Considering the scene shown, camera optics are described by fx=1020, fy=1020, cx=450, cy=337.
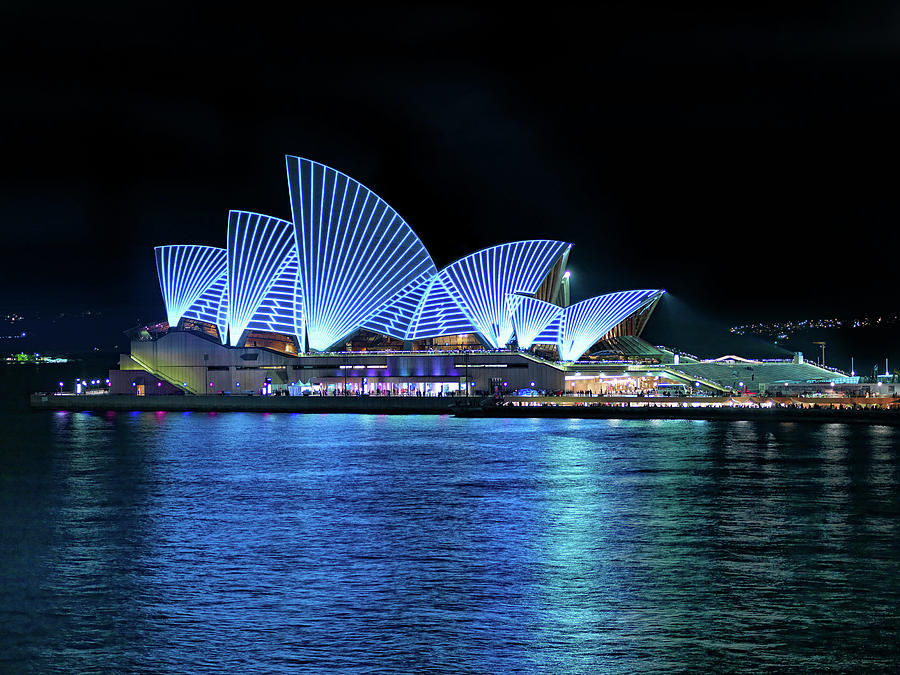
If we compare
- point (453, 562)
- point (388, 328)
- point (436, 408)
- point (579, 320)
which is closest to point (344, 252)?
point (388, 328)

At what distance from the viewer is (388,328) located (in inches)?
2963

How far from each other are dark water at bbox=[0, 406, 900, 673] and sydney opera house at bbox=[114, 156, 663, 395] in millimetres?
33780

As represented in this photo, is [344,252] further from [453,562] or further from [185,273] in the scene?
[453,562]

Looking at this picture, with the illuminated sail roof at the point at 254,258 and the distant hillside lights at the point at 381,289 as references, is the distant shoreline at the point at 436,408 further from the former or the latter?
the illuminated sail roof at the point at 254,258

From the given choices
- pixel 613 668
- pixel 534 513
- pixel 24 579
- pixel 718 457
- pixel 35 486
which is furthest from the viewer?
pixel 718 457

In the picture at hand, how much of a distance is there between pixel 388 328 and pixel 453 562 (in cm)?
5558

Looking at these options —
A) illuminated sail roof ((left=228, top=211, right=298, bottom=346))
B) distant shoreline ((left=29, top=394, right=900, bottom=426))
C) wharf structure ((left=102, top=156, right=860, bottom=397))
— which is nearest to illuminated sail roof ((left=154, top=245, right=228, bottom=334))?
wharf structure ((left=102, top=156, right=860, bottom=397))

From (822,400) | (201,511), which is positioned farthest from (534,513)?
(822,400)

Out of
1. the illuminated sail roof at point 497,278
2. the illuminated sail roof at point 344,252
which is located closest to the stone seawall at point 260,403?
the illuminated sail roof at point 344,252

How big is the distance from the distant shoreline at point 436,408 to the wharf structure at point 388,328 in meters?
2.61

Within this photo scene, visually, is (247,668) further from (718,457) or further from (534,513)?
(718,457)

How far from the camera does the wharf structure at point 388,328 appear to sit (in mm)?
71806

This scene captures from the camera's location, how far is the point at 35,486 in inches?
1244

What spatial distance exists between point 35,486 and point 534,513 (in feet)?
52.9
